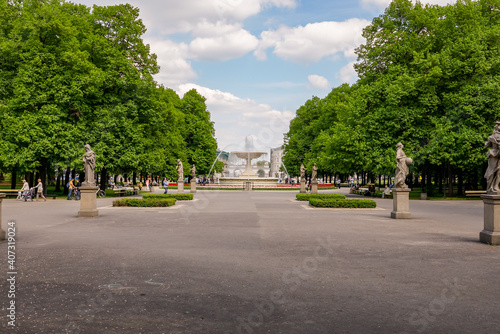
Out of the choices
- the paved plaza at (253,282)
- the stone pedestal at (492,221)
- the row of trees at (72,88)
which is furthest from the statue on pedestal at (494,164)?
the row of trees at (72,88)

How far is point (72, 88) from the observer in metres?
29.2

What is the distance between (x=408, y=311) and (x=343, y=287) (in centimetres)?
127

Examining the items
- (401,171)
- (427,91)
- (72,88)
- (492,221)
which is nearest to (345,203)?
(401,171)

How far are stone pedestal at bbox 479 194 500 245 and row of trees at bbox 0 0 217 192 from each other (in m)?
24.9

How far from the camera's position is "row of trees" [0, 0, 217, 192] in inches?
1129

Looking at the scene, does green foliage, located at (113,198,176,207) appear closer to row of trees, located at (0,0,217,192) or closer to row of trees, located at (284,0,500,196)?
row of trees, located at (0,0,217,192)

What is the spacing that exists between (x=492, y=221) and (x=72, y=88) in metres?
27.4

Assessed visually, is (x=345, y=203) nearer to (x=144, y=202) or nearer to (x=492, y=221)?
(x=144, y=202)

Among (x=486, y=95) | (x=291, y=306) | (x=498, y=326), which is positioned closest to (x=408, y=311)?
(x=498, y=326)

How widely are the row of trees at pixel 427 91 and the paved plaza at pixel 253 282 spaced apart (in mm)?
19479

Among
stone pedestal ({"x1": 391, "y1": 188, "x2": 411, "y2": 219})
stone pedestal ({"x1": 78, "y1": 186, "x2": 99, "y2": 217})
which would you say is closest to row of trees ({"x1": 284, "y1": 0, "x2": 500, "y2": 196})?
stone pedestal ({"x1": 391, "y1": 188, "x2": 411, "y2": 219})

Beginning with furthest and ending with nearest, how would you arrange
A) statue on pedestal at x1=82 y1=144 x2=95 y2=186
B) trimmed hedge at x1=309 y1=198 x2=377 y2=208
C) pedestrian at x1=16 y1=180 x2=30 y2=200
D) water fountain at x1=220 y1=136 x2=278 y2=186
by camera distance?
water fountain at x1=220 y1=136 x2=278 y2=186
pedestrian at x1=16 y1=180 x2=30 y2=200
trimmed hedge at x1=309 y1=198 x2=377 y2=208
statue on pedestal at x1=82 y1=144 x2=95 y2=186

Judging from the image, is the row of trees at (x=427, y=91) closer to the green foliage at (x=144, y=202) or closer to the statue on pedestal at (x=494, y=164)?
the green foliage at (x=144, y=202)

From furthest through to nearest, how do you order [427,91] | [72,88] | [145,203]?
[427,91] < [72,88] < [145,203]
